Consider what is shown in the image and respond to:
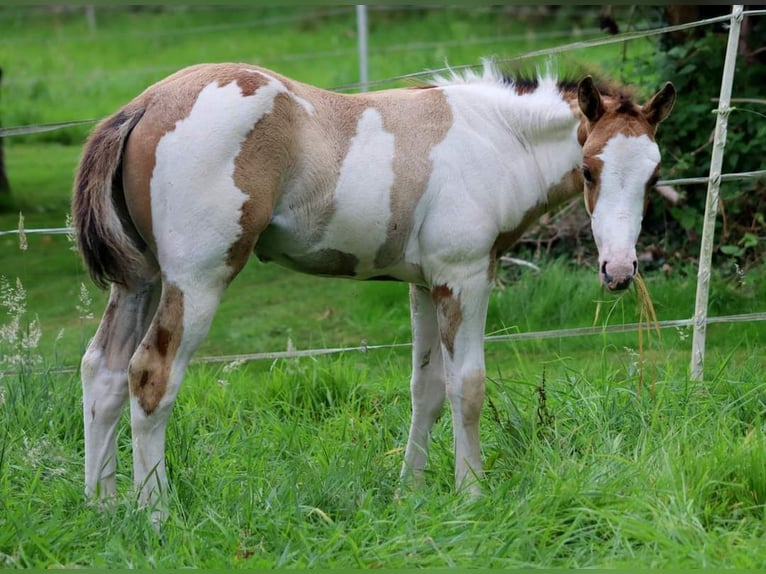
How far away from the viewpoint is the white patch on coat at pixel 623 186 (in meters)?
3.64

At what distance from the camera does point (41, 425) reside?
14.2ft

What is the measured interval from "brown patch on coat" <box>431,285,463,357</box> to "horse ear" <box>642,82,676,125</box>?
992 mm

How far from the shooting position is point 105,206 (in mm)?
3516

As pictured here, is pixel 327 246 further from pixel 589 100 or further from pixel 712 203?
pixel 712 203

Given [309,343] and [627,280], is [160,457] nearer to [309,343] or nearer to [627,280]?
[627,280]

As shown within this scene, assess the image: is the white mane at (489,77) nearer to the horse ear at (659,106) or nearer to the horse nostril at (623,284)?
the horse ear at (659,106)

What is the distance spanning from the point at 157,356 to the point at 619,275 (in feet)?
5.36

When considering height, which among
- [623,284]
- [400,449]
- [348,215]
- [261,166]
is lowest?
[400,449]

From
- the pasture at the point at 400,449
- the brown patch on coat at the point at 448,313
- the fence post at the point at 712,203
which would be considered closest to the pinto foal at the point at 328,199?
the brown patch on coat at the point at 448,313

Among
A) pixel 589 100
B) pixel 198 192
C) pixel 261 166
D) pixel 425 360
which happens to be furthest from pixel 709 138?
pixel 198 192

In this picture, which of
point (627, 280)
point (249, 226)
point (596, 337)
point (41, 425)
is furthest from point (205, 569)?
point (596, 337)

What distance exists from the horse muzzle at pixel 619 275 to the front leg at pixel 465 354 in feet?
1.64

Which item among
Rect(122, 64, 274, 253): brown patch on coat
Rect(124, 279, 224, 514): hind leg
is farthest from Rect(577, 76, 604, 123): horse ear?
Rect(124, 279, 224, 514): hind leg

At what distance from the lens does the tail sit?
3.52m
